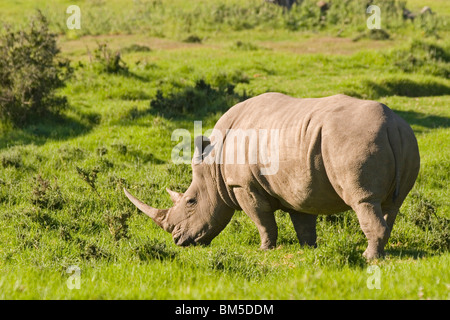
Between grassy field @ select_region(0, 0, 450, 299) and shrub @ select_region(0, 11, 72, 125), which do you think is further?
shrub @ select_region(0, 11, 72, 125)

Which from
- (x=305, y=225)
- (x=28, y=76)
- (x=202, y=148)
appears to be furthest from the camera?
(x=28, y=76)

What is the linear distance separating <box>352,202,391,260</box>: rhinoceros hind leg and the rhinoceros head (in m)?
2.19

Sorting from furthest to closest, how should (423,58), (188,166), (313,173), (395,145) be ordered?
(423,58) → (188,166) → (313,173) → (395,145)

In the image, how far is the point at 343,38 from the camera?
1000 inches

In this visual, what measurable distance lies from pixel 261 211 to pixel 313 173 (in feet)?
4.09

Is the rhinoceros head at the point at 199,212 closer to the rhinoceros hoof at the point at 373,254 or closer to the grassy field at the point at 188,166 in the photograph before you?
the grassy field at the point at 188,166

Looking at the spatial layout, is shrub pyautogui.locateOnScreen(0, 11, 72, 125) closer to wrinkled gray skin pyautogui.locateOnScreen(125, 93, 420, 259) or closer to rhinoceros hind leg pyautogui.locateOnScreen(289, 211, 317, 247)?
wrinkled gray skin pyautogui.locateOnScreen(125, 93, 420, 259)

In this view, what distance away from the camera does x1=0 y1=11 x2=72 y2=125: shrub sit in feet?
48.2

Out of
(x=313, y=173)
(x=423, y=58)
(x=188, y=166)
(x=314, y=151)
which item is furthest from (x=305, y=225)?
(x=423, y=58)

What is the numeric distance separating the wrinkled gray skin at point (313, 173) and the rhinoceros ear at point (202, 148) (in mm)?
19

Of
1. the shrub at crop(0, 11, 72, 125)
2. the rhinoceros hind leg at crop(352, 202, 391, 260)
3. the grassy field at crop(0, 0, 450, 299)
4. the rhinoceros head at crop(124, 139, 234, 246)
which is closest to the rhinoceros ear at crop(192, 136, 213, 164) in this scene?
the rhinoceros head at crop(124, 139, 234, 246)

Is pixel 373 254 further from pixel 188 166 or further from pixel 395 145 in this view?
pixel 188 166

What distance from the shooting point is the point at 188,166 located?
469 inches
